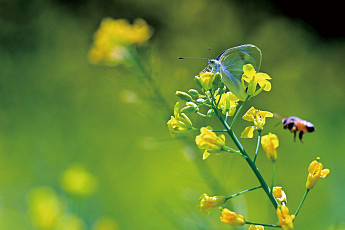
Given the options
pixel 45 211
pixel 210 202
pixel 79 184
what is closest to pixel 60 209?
pixel 45 211

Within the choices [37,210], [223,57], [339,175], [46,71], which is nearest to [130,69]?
[37,210]

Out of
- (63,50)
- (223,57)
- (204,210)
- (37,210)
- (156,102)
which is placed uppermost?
(223,57)

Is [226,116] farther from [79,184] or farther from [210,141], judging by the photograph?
[79,184]

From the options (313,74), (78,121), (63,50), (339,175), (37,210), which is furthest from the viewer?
(63,50)

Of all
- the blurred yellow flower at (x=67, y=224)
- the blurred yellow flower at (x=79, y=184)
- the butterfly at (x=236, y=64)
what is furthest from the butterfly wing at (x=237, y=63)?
the blurred yellow flower at (x=79, y=184)

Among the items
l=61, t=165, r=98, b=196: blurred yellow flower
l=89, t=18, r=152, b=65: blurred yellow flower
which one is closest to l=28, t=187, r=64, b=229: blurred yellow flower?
l=61, t=165, r=98, b=196: blurred yellow flower

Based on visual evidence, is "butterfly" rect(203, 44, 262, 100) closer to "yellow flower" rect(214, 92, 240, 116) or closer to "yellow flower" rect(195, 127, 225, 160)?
"yellow flower" rect(214, 92, 240, 116)

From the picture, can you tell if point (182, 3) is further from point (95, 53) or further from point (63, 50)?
point (95, 53)
